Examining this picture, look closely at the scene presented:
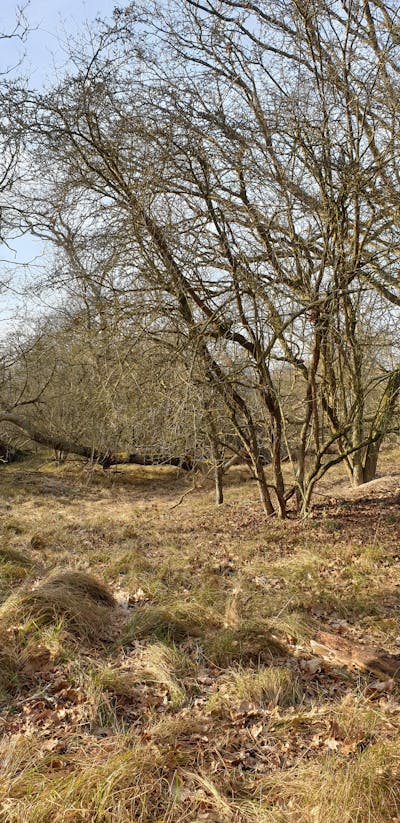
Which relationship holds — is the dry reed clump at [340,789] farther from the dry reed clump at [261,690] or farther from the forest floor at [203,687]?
the dry reed clump at [261,690]

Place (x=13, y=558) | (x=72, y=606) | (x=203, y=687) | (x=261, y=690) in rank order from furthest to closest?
(x=13, y=558) < (x=72, y=606) < (x=203, y=687) < (x=261, y=690)

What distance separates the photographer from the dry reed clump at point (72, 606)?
13.3 ft

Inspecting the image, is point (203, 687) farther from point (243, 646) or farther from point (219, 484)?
point (219, 484)

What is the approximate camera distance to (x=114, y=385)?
6570mm

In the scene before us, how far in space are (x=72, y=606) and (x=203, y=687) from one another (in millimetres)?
1369

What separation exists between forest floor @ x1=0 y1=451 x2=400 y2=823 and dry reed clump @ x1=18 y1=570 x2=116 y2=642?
14 millimetres

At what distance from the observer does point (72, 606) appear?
13.9 ft

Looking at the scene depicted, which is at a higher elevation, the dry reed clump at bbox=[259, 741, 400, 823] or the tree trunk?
the tree trunk

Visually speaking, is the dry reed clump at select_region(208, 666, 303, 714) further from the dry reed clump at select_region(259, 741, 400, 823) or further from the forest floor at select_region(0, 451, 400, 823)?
the dry reed clump at select_region(259, 741, 400, 823)

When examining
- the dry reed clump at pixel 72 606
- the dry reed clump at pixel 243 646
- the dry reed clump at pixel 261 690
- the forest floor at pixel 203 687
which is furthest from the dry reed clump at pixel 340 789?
the dry reed clump at pixel 72 606

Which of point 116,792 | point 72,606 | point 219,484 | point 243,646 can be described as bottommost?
point 116,792

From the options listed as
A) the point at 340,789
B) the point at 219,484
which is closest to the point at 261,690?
the point at 340,789

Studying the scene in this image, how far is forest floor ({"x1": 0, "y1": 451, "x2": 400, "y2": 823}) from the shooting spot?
7.88ft

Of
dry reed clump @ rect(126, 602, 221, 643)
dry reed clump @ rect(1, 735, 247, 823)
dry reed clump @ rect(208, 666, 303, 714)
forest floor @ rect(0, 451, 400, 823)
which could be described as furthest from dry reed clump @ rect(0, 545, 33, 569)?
dry reed clump @ rect(1, 735, 247, 823)
